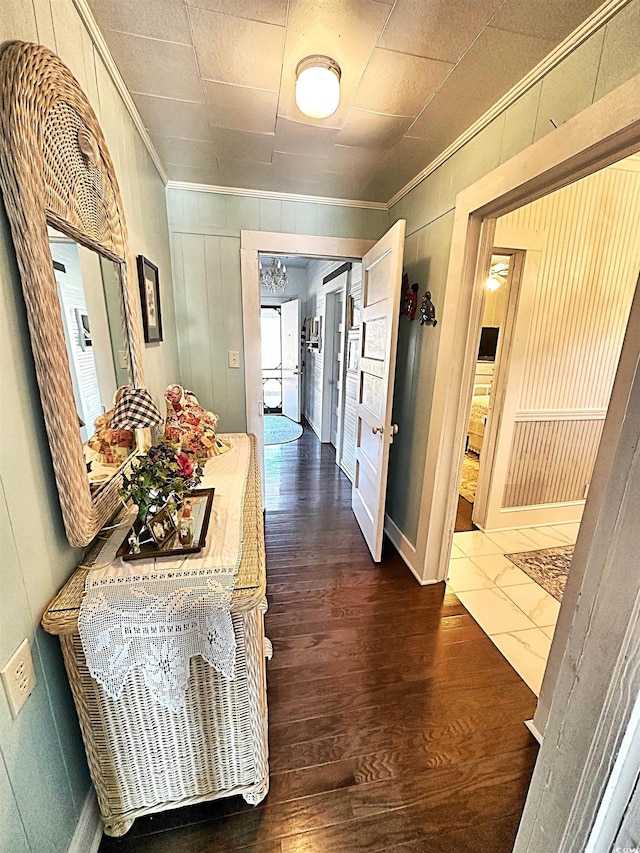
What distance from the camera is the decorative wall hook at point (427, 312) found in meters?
1.92

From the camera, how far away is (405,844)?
1043mm

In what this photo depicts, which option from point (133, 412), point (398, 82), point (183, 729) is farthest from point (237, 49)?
point (183, 729)

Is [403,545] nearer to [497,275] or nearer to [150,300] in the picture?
[150,300]

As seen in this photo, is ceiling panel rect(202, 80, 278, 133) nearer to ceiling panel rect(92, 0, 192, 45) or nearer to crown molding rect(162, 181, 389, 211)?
ceiling panel rect(92, 0, 192, 45)

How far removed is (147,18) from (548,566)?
324cm

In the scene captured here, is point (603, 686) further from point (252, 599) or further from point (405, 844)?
point (405, 844)

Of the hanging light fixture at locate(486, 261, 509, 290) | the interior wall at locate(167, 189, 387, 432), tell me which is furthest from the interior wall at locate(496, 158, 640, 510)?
the hanging light fixture at locate(486, 261, 509, 290)

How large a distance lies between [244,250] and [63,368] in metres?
1.93

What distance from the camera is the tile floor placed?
5.59 ft

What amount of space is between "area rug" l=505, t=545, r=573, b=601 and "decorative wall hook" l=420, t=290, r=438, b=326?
1687 millimetres

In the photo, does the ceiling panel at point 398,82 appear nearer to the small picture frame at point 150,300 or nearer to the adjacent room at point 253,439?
the adjacent room at point 253,439

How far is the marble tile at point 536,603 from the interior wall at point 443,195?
1.89ft

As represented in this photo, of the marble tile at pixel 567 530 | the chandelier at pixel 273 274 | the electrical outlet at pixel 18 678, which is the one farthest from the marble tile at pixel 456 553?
the chandelier at pixel 273 274

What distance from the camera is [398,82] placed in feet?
4.31
